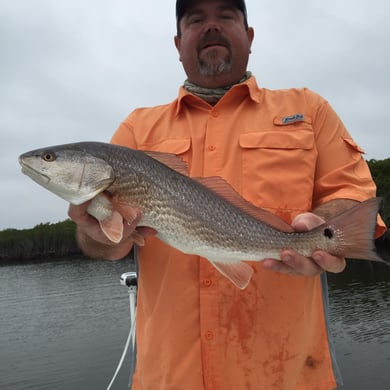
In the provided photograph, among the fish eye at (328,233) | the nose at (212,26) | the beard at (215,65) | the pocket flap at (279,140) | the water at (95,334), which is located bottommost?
the water at (95,334)

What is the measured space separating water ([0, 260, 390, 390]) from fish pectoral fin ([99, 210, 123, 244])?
14.1 meters

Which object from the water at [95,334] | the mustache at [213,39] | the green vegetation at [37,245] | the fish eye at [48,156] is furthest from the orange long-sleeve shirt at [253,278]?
the green vegetation at [37,245]

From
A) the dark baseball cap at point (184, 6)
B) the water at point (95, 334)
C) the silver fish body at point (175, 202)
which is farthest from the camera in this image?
the water at point (95, 334)

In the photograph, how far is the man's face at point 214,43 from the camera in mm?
3785

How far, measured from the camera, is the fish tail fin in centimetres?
282

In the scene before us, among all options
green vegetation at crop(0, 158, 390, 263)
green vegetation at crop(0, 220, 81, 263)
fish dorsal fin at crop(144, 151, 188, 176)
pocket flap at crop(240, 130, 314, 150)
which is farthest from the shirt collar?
green vegetation at crop(0, 220, 81, 263)

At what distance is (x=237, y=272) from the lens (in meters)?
3.05

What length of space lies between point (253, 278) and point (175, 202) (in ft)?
2.76

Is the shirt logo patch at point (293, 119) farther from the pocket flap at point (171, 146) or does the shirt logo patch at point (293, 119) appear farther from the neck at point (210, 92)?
the pocket flap at point (171, 146)

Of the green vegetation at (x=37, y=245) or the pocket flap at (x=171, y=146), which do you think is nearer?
the pocket flap at (x=171, y=146)

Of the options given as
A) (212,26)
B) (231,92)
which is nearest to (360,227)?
(231,92)

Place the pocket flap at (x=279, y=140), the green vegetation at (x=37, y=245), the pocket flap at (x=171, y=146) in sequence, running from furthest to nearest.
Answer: the green vegetation at (x=37, y=245) < the pocket flap at (x=171, y=146) < the pocket flap at (x=279, y=140)

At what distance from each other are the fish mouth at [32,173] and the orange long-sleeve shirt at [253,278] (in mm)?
937

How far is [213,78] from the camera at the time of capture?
3.84 m
